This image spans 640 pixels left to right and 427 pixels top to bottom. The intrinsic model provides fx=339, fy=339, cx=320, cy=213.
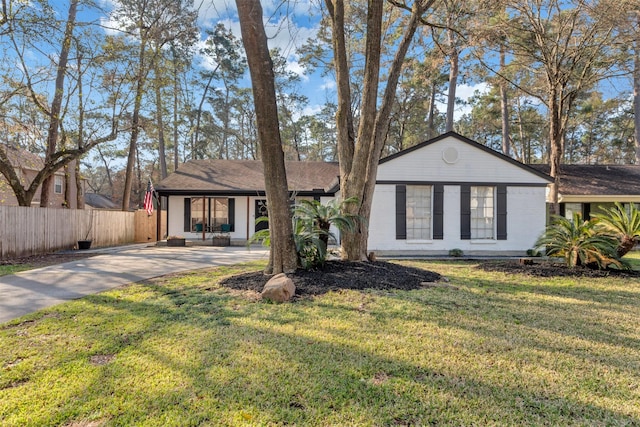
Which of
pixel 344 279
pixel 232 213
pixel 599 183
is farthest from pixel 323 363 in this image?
pixel 599 183

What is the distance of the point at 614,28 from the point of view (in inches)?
397

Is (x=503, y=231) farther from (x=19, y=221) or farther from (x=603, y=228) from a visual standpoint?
(x=19, y=221)

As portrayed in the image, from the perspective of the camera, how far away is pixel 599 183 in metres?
14.7

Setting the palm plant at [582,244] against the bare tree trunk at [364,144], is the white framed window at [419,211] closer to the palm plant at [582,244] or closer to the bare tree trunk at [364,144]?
the palm plant at [582,244]

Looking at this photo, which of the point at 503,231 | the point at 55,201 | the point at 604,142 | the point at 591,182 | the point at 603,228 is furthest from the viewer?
the point at 604,142

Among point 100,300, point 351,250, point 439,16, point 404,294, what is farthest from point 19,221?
point 439,16

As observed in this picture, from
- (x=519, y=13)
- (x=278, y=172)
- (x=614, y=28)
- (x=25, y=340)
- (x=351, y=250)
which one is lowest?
(x=25, y=340)

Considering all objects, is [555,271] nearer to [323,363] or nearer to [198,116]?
[323,363]

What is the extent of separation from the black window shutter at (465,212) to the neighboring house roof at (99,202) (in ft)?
110

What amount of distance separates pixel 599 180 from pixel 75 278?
19289mm

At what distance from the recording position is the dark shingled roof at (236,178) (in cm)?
1485

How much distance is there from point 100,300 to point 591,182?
59.7 ft

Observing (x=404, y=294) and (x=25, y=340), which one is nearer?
(x=25, y=340)

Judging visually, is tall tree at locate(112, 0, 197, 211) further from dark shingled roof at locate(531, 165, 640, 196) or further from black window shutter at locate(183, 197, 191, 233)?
dark shingled roof at locate(531, 165, 640, 196)
